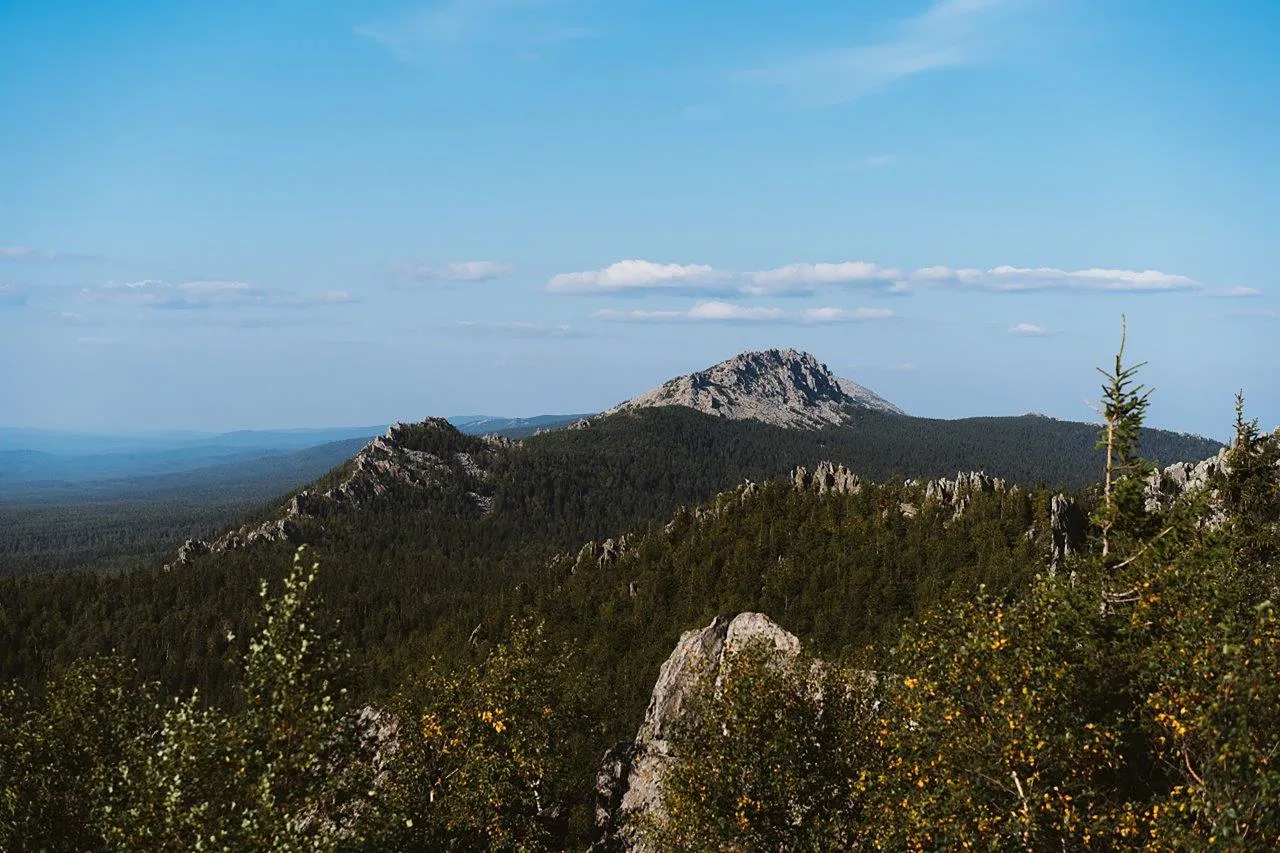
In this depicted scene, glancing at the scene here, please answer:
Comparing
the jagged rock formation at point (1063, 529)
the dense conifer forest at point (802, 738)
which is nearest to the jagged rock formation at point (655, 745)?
the dense conifer forest at point (802, 738)

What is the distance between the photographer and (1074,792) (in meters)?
27.2

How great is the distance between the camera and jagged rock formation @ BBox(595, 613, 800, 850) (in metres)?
43.3

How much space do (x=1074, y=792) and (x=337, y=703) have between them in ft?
85.3

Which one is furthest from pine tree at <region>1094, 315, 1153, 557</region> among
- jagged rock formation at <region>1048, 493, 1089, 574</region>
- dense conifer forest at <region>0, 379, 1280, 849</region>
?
jagged rock formation at <region>1048, 493, 1089, 574</region>

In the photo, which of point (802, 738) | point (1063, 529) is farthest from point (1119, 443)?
point (1063, 529)

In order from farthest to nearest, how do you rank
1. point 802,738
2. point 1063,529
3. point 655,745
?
point 1063,529
point 655,745
point 802,738

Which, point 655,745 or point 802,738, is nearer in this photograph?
point 802,738

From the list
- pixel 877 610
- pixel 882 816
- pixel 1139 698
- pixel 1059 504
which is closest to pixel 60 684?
pixel 882 816

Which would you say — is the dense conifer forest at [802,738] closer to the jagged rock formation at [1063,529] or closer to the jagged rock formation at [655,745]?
the jagged rock formation at [655,745]

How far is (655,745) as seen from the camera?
210 feet

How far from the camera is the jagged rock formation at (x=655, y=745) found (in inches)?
1704

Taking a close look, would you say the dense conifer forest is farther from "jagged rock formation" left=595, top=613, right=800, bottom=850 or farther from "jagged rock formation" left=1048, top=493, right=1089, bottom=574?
"jagged rock formation" left=1048, top=493, right=1089, bottom=574

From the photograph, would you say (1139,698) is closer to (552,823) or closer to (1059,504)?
(552,823)

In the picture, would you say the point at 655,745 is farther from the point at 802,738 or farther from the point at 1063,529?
the point at 1063,529
